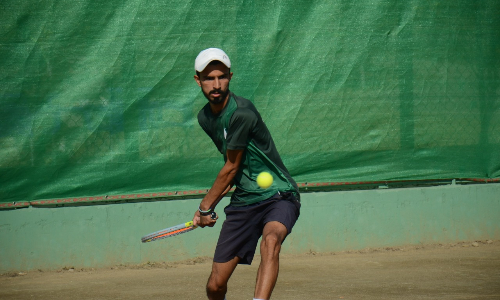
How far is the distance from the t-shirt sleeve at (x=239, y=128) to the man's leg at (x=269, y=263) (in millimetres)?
514

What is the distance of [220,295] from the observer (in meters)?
3.79

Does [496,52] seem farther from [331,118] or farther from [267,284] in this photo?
[267,284]

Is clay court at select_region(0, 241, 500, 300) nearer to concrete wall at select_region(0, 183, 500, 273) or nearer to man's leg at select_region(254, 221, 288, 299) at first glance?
concrete wall at select_region(0, 183, 500, 273)

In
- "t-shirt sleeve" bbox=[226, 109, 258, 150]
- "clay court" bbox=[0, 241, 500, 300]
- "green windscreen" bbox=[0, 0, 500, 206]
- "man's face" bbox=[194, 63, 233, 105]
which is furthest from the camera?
"green windscreen" bbox=[0, 0, 500, 206]

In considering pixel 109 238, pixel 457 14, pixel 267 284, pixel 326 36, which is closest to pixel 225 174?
pixel 267 284

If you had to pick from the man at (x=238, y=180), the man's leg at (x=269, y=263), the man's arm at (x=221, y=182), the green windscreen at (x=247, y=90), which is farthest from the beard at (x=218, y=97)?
the green windscreen at (x=247, y=90)

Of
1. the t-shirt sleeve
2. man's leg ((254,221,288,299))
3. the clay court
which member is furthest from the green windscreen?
man's leg ((254,221,288,299))

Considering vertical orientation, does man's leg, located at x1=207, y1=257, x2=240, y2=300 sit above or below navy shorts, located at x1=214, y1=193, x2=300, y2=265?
below

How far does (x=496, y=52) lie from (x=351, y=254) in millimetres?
2540

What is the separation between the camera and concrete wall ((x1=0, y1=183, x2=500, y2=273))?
5.74 m

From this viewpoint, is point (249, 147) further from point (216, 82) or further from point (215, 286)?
point (215, 286)

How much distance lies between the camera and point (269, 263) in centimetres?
344

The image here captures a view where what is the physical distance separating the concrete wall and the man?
2213mm

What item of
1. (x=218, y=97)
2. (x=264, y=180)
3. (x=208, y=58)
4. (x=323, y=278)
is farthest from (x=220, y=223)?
(x=208, y=58)
